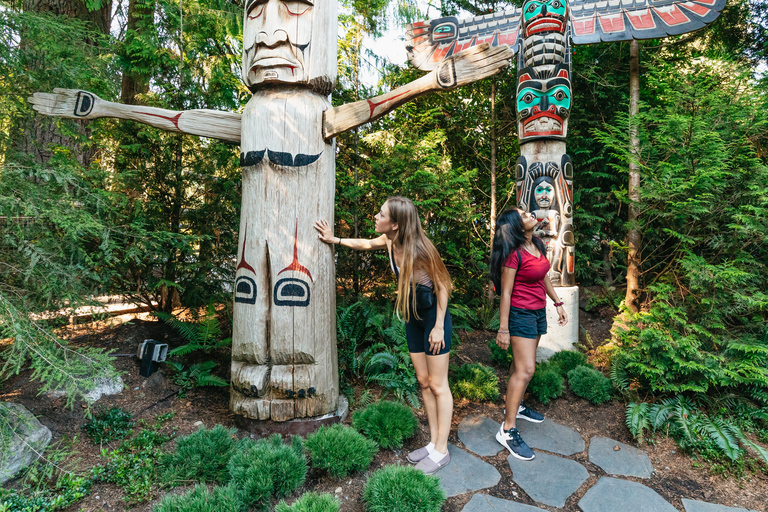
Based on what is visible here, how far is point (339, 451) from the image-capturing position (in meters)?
2.63

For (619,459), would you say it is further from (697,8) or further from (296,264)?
(697,8)

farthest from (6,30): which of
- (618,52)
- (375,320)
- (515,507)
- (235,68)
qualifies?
(618,52)

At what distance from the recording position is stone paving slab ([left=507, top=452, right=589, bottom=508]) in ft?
8.75

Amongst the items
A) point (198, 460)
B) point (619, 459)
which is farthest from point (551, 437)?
point (198, 460)

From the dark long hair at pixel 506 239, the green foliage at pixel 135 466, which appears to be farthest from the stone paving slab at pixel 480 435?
the green foliage at pixel 135 466

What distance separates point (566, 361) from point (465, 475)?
218cm

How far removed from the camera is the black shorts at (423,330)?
8.95 feet

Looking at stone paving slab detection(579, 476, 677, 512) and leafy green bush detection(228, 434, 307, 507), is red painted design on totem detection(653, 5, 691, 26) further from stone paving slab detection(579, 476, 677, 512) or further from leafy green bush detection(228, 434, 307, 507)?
leafy green bush detection(228, 434, 307, 507)

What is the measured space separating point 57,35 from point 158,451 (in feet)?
11.9

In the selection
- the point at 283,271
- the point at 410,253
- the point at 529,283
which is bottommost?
the point at 529,283

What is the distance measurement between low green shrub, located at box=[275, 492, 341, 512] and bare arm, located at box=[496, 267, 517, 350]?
5.28 ft

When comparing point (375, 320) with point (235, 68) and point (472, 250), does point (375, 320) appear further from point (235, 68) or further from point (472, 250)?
point (235, 68)

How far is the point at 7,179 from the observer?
2.81 m

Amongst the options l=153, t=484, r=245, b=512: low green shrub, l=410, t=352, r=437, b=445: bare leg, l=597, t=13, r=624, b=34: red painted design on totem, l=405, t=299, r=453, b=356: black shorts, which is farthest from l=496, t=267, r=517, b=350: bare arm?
l=597, t=13, r=624, b=34: red painted design on totem
